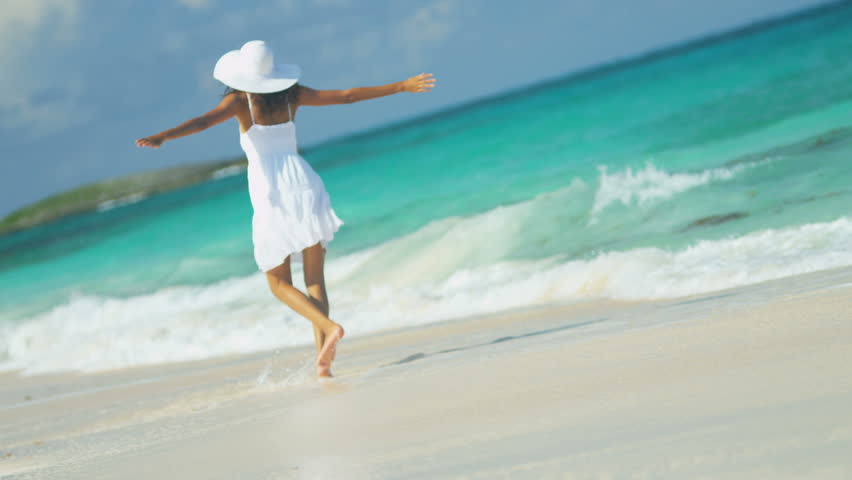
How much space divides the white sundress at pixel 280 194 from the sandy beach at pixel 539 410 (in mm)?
736

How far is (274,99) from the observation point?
4.53 meters

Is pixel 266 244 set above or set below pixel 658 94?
below

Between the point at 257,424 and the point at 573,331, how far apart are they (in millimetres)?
1913

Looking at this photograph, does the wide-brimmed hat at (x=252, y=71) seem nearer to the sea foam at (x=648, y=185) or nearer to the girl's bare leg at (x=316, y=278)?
the girl's bare leg at (x=316, y=278)

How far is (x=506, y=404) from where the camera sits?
11.0ft

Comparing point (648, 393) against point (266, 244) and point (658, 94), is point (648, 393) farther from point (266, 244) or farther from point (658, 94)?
point (658, 94)

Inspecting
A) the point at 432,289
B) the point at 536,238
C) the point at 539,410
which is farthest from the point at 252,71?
the point at 536,238

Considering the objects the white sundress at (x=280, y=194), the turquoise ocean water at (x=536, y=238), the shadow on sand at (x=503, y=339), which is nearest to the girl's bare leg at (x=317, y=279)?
the white sundress at (x=280, y=194)

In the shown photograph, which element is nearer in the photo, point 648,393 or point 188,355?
point 648,393

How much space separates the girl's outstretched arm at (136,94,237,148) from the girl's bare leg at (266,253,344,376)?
848mm

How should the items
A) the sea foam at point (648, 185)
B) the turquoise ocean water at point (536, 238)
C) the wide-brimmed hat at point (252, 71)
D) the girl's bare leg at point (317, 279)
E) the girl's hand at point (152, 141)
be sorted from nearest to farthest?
the girl's hand at point (152, 141), the wide-brimmed hat at point (252, 71), the girl's bare leg at point (317, 279), the turquoise ocean water at point (536, 238), the sea foam at point (648, 185)

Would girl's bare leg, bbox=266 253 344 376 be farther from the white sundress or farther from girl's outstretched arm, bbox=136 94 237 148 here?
girl's outstretched arm, bbox=136 94 237 148

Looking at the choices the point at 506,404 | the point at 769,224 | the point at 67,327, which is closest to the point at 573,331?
the point at 506,404

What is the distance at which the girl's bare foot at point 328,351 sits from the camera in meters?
4.55
